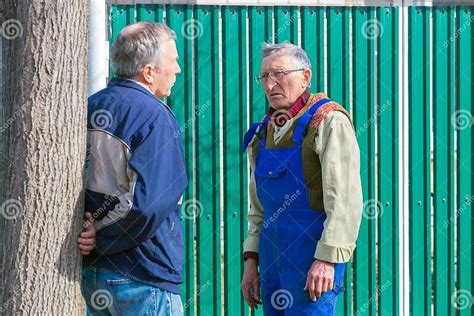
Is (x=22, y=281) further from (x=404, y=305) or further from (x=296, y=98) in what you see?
(x=404, y=305)

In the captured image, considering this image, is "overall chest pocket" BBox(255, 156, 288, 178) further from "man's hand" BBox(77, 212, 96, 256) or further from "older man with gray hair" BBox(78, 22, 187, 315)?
"man's hand" BBox(77, 212, 96, 256)

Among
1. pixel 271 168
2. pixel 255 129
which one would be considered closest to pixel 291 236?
pixel 271 168

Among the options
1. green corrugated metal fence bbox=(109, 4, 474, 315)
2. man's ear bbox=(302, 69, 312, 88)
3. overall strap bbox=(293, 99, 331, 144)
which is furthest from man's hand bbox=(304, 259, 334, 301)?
green corrugated metal fence bbox=(109, 4, 474, 315)

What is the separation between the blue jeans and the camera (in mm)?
3287

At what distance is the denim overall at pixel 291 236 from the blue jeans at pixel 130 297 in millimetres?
587

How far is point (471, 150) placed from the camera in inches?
222

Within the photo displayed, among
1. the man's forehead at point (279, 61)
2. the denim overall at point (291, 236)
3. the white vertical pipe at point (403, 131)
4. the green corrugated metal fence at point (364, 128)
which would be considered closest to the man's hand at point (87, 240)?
the denim overall at point (291, 236)

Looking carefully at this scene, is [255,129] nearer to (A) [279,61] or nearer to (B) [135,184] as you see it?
(A) [279,61]

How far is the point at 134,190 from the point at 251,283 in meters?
1.15

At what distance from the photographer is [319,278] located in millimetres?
3662

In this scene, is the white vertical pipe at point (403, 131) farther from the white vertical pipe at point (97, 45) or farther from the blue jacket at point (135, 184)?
the blue jacket at point (135, 184)

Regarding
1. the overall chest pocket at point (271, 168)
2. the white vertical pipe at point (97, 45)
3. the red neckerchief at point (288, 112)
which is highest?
the white vertical pipe at point (97, 45)

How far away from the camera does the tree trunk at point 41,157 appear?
3.30m

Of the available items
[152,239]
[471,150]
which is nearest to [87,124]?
[152,239]
